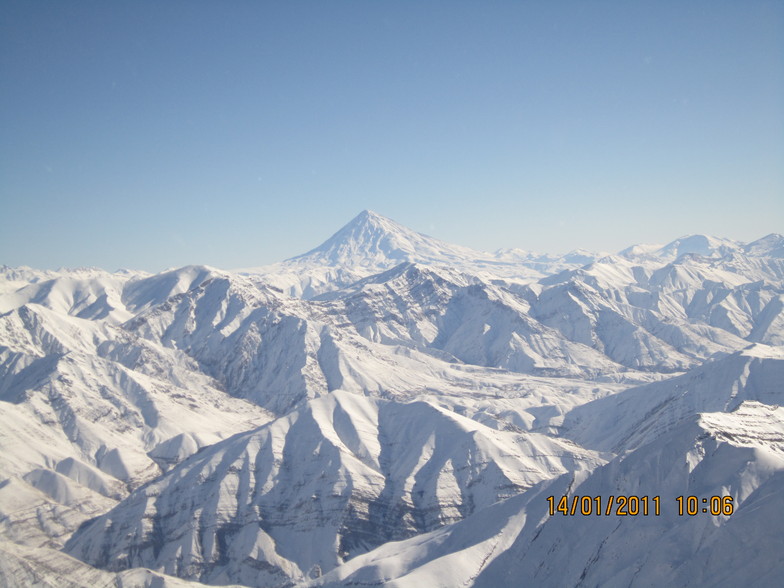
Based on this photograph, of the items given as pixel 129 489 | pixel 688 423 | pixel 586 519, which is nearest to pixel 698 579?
pixel 586 519

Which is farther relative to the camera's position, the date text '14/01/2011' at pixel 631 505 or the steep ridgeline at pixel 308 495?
the steep ridgeline at pixel 308 495

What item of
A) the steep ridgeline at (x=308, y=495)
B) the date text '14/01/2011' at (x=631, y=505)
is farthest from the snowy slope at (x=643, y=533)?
the steep ridgeline at (x=308, y=495)

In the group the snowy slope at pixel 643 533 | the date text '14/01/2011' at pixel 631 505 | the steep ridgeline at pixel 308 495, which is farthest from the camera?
the steep ridgeline at pixel 308 495

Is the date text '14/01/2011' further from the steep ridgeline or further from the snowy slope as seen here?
the steep ridgeline

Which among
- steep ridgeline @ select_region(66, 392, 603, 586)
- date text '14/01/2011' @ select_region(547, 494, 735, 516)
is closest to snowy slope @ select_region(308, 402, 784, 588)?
date text '14/01/2011' @ select_region(547, 494, 735, 516)

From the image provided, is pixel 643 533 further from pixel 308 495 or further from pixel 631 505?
pixel 308 495

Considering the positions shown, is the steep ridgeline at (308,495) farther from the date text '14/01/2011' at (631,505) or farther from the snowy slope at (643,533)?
the date text '14/01/2011' at (631,505)

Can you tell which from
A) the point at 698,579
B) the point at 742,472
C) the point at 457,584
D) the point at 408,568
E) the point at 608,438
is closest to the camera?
the point at 698,579

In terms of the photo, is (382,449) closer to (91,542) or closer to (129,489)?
(91,542)
